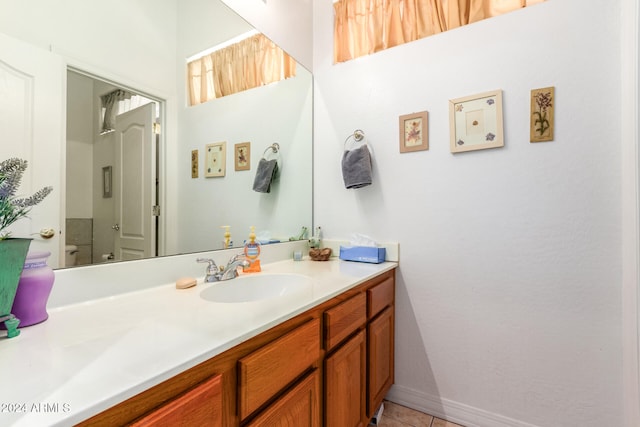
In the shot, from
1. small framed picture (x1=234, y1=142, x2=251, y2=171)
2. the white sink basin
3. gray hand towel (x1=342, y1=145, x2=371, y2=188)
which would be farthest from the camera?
gray hand towel (x1=342, y1=145, x2=371, y2=188)

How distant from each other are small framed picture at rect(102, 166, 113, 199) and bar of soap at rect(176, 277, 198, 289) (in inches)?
15.4

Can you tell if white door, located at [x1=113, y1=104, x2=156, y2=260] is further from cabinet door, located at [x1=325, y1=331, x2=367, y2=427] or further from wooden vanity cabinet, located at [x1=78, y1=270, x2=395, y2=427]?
cabinet door, located at [x1=325, y1=331, x2=367, y2=427]

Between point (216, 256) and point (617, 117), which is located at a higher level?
point (617, 117)

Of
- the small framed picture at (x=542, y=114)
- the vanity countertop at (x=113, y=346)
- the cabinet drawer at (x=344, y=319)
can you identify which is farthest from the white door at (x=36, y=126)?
the small framed picture at (x=542, y=114)

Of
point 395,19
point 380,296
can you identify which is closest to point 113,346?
point 380,296

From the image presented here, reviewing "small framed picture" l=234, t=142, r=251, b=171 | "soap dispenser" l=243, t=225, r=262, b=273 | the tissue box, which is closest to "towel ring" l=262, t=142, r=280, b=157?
"small framed picture" l=234, t=142, r=251, b=171

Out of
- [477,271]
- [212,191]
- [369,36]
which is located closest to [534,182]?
[477,271]

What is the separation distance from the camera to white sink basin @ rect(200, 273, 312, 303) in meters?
1.14

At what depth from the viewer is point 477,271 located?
142 centimetres

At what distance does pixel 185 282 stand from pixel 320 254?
2.72ft

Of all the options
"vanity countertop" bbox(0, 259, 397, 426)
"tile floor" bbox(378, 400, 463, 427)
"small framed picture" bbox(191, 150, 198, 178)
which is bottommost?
"tile floor" bbox(378, 400, 463, 427)

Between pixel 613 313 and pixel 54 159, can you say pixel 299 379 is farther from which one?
pixel 613 313

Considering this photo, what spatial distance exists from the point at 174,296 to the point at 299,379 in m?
0.51

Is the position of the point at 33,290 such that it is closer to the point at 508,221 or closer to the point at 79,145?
the point at 79,145
